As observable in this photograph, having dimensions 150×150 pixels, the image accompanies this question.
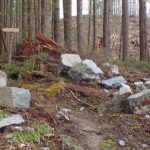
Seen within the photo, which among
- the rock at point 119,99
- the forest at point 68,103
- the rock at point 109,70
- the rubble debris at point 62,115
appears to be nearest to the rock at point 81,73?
the forest at point 68,103

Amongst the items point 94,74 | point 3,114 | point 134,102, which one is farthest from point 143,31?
point 3,114

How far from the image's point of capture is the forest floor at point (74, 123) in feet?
16.9

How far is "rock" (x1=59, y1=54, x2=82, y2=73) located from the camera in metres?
9.21

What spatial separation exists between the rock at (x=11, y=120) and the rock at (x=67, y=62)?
12.4ft

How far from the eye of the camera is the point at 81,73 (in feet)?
29.3

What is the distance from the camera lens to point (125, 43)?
17547 mm

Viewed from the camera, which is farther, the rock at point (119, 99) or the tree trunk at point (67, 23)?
the tree trunk at point (67, 23)

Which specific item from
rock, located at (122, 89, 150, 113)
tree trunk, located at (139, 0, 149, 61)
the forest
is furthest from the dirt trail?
tree trunk, located at (139, 0, 149, 61)

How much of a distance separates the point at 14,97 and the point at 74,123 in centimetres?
103

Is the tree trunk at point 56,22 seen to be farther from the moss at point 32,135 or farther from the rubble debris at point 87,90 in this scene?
the moss at point 32,135

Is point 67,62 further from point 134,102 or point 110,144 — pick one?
point 110,144

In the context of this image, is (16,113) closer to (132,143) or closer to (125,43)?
(132,143)

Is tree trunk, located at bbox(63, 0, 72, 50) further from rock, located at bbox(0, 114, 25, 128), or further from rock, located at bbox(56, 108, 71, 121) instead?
rock, located at bbox(0, 114, 25, 128)

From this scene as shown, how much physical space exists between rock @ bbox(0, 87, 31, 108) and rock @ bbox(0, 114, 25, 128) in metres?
0.66
